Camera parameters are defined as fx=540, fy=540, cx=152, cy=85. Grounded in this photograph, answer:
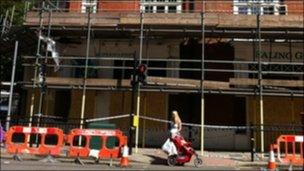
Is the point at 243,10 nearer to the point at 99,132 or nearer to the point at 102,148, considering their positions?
the point at 99,132

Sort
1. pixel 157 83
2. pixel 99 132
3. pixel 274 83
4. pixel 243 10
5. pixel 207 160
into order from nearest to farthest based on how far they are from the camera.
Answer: pixel 99 132, pixel 207 160, pixel 274 83, pixel 157 83, pixel 243 10

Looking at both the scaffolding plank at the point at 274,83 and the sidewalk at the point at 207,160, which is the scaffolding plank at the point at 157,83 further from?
the sidewalk at the point at 207,160

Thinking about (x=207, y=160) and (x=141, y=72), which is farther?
(x=141, y=72)

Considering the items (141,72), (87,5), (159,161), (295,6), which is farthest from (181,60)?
(295,6)

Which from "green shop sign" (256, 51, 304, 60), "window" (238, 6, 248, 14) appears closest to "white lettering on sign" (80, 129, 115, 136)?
"green shop sign" (256, 51, 304, 60)

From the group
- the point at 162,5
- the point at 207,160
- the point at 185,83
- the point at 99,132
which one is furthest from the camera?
the point at 162,5

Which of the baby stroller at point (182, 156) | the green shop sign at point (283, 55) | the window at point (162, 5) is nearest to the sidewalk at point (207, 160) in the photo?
the baby stroller at point (182, 156)

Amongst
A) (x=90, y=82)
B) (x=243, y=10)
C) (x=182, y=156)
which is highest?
(x=243, y=10)

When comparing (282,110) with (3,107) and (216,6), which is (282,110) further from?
(3,107)

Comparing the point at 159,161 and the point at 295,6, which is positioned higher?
the point at 295,6

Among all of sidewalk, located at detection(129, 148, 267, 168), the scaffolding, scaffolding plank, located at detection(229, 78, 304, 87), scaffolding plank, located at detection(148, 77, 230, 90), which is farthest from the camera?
scaffolding plank, located at detection(148, 77, 230, 90)

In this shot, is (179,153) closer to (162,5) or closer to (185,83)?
(185,83)

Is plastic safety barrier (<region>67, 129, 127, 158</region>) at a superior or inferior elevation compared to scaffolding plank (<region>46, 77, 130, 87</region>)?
inferior

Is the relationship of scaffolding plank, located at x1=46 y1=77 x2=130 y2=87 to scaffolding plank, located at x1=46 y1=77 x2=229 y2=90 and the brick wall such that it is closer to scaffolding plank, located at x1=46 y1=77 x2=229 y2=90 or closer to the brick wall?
scaffolding plank, located at x1=46 y1=77 x2=229 y2=90
